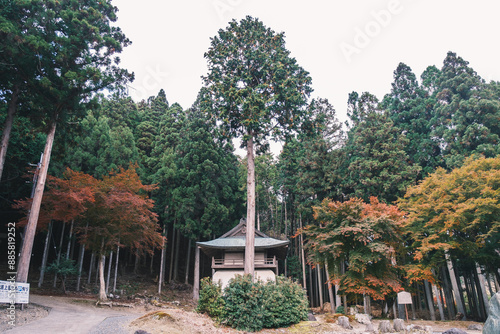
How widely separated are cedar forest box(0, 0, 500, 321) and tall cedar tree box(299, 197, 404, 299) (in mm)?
69

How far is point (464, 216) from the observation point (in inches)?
499

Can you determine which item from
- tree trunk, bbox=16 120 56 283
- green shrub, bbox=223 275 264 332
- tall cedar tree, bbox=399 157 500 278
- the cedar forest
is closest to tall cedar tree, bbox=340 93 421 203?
the cedar forest

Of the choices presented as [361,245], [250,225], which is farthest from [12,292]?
[361,245]

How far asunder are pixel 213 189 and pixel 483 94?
60.6 ft

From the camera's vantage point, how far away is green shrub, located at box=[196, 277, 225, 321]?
384 inches

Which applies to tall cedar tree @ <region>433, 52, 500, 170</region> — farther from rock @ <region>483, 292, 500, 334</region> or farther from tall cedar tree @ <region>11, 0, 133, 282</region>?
tall cedar tree @ <region>11, 0, 133, 282</region>

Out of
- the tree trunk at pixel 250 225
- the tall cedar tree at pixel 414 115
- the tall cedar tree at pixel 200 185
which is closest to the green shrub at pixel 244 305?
the tree trunk at pixel 250 225

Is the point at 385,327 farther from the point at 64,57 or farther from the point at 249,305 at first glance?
the point at 64,57

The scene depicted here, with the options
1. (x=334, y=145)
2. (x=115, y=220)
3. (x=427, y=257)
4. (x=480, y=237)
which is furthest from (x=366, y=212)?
(x=115, y=220)

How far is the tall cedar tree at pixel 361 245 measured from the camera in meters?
13.2

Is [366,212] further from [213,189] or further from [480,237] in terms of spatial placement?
[213,189]

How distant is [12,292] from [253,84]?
11.9m

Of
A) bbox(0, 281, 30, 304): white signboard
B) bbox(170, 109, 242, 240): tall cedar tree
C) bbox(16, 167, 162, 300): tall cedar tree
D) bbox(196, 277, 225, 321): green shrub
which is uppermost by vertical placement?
bbox(170, 109, 242, 240): tall cedar tree

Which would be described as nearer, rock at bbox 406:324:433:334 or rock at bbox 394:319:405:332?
rock at bbox 406:324:433:334
